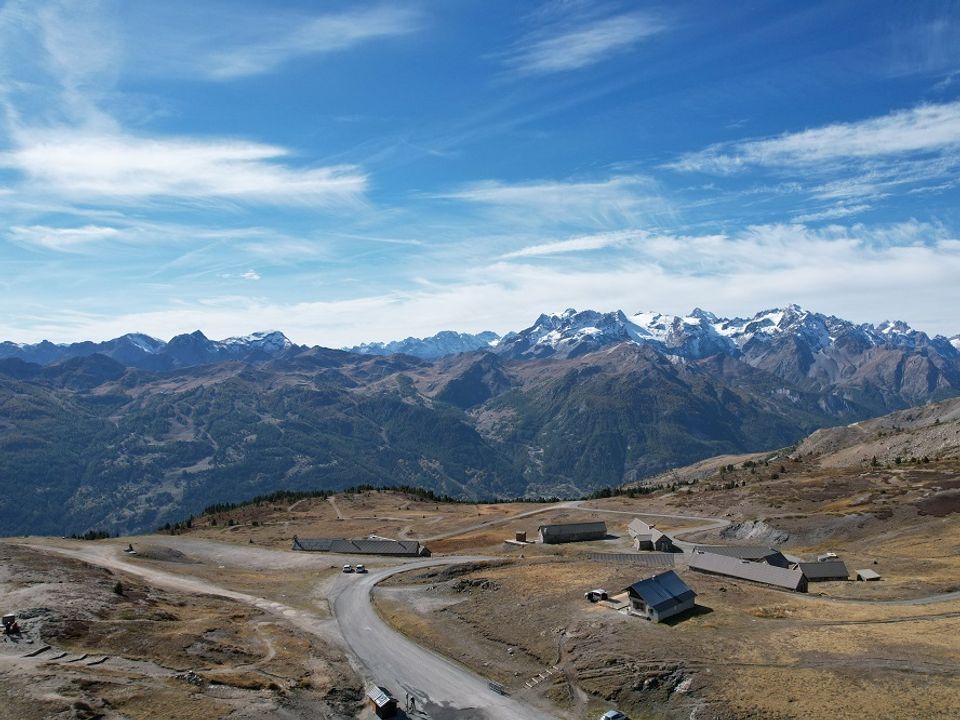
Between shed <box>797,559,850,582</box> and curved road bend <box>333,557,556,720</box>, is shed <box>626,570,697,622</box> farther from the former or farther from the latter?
shed <box>797,559,850,582</box>

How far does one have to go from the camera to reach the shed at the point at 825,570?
3593 inches

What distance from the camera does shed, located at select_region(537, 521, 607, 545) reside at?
452 feet

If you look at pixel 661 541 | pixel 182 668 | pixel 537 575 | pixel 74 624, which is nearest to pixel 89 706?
pixel 182 668

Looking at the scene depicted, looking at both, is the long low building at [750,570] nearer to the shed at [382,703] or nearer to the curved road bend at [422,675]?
the curved road bend at [422,675]

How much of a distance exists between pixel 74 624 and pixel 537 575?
56.1 meters

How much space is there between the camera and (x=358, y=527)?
16662 cm

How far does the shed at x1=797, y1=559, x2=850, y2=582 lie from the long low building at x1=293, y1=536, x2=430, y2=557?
217 feet

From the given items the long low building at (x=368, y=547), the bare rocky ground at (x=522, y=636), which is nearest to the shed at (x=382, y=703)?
the bare rocky ground at (x=522, y=636)

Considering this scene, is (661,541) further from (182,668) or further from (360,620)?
(182,668)

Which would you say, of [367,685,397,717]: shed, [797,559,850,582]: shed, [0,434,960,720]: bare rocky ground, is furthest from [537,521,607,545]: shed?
[367,685,397,717]: shed

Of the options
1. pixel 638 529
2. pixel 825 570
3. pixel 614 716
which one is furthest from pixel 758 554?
pixel 614 716

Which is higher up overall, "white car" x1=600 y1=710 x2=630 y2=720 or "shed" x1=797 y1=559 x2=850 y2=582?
"white car" x1=600 y1=710 x2=630 y2=720

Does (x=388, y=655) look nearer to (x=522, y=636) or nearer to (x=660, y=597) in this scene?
(x=522, y=636)

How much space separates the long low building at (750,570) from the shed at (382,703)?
56.8 m
